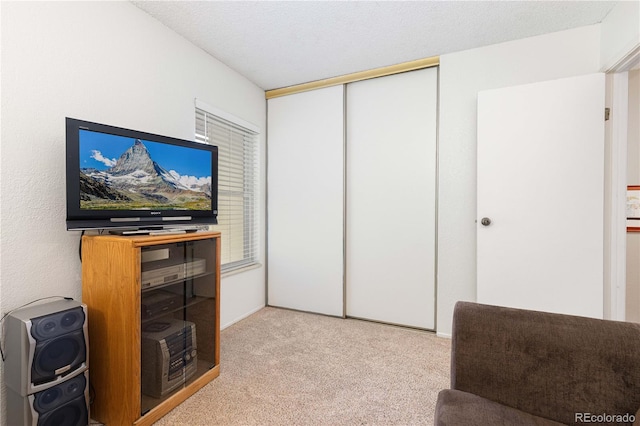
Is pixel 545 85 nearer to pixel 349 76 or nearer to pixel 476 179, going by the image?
pixel 476 179

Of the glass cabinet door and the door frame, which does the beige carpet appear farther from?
the door frame

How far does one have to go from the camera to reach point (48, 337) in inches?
50.7

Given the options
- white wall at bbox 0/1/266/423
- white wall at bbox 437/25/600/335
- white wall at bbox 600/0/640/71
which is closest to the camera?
white wall at bbox 0/1/266/423

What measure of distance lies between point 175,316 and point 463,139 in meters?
2.64

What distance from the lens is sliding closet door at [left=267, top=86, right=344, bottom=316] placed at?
10.2 ft

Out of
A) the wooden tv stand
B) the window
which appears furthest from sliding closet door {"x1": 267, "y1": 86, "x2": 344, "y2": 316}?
the wooden tv stand

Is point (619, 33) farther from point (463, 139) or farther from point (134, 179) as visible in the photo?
point (134, 179)

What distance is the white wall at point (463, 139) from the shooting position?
93.2 inches

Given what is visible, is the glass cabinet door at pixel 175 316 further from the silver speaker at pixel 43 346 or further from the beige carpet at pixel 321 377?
the silver speaker at pixel 43 346

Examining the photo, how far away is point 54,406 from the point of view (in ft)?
4.31

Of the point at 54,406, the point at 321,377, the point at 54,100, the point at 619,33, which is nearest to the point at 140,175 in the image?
the point at 54,100

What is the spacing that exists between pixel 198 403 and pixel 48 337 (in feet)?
2.86

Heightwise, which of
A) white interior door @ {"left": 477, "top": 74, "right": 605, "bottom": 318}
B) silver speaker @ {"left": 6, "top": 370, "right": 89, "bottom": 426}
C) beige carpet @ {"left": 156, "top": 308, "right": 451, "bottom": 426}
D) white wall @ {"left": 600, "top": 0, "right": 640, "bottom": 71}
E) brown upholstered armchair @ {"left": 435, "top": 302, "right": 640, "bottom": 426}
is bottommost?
beige carpet @ {"left": 156, "top": 308, "right": 451, "bottom": 426}

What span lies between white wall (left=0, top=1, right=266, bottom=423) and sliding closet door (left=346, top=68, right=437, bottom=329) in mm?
1847
